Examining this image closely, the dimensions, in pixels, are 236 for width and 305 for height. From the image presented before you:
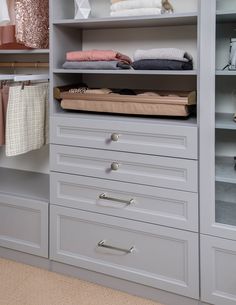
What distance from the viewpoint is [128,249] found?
6.79ft

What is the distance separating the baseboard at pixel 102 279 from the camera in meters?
2.00

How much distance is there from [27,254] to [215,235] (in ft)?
3.91

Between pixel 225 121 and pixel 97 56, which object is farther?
pixel 97 56

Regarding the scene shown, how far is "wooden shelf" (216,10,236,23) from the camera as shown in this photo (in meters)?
1.72

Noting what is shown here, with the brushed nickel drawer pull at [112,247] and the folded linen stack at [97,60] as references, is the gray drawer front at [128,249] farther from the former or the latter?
the folded linen stack at [97,60]

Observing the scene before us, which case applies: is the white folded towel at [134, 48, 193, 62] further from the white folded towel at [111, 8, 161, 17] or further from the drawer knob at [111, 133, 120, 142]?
the drawer knob at [111, 133, 120, 142]

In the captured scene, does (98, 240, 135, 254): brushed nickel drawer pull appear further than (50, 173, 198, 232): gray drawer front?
Yes

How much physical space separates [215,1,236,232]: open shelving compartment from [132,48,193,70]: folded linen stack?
0.17 metres

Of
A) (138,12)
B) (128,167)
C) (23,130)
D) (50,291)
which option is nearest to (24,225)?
(50,291)

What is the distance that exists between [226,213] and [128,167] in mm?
530

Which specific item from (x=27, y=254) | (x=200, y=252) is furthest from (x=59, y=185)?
(x=200, y=252)

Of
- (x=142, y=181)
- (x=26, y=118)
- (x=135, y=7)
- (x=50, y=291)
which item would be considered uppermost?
(x=135, y=7)

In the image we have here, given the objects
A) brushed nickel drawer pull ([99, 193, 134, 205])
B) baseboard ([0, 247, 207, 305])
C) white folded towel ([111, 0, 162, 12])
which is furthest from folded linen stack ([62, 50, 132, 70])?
baseboard ([0, 247, 207, 305])

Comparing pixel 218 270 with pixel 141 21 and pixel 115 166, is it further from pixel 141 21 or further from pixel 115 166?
pixel 141 21
